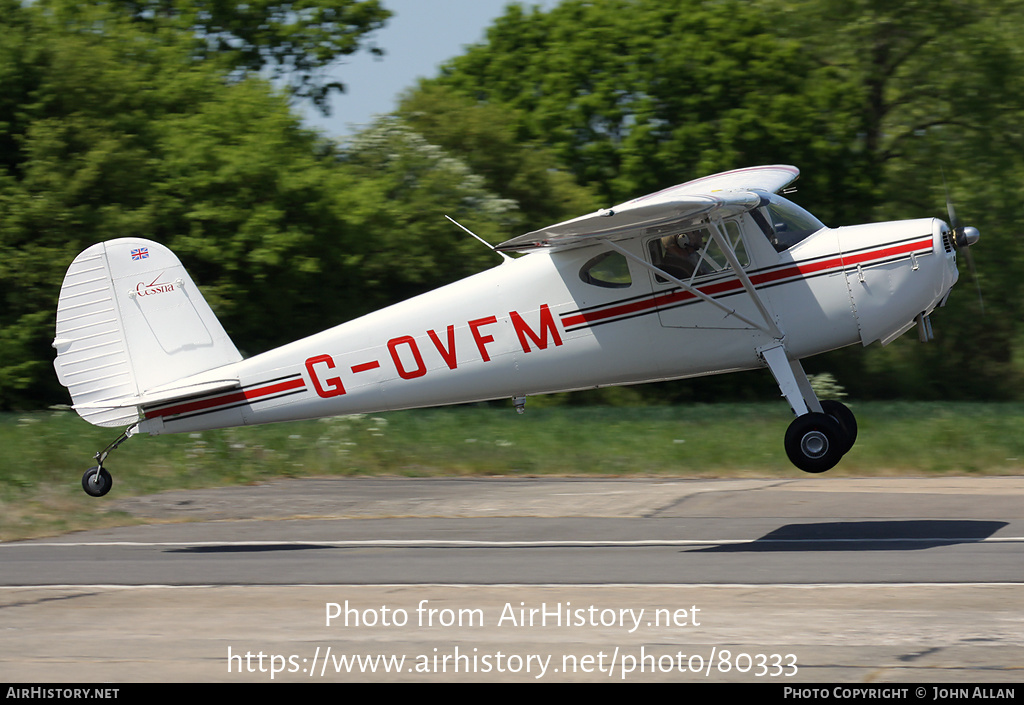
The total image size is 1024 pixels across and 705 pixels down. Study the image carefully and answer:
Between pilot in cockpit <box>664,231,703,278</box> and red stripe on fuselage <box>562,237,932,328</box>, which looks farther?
pilot in cockpit <box>664,231,703,278</box>

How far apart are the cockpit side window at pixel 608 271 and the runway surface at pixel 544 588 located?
2801 millimetres

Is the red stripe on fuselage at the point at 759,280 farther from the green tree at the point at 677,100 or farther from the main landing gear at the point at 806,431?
the green tree at the point at 677,100

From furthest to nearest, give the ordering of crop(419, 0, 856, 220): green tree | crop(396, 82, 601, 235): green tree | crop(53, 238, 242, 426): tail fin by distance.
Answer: crop(419, 0, 856, 220): green tree → crop(396, 82, 601, 235): green tree → crop(53, 238, 242, 426): tail fin

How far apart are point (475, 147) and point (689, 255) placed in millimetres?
20846

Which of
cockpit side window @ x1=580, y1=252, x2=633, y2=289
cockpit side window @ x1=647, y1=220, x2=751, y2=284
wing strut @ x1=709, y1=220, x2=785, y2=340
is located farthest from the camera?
cockpit side window @ x1=580, y1=252, x2=633, y2=289

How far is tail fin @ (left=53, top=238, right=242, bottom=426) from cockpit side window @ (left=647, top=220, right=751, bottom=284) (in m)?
4.71

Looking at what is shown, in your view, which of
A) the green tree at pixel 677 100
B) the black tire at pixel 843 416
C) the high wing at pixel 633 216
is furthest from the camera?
the green tree at pixel 677 100

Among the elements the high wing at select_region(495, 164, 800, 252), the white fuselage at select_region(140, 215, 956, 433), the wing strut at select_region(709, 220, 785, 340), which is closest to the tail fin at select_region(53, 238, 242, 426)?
the white fuselage at select_region(140, 215, 956, 433)

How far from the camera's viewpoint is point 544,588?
10078mm

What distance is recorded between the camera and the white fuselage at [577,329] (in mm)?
11617

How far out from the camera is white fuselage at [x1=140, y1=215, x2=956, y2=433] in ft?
38.1

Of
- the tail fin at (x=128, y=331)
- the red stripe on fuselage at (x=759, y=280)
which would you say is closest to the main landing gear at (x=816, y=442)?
the red stripe on fuselage at (x=759, y=280)

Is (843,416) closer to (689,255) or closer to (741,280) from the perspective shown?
(741,280)

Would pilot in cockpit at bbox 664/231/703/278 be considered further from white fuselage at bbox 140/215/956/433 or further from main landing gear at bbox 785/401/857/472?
main landing gear at bbox 785/401/857/472
